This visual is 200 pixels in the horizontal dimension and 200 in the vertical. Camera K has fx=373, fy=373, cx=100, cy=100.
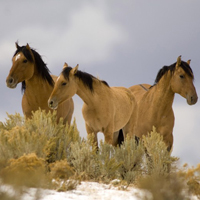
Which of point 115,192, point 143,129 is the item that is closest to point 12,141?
point 115,192

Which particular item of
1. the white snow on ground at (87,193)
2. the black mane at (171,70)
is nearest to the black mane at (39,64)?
the black mane at (171,70)

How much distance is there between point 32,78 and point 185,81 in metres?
3.50

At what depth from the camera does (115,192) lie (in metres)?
5.10

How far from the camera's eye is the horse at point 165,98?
847 cm

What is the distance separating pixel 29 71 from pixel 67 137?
2.46 meters

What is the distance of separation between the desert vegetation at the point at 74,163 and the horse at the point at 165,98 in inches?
59.8

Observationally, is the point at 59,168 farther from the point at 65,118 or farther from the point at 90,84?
the point at 65,118

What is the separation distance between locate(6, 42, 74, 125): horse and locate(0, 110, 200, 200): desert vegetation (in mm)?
1266

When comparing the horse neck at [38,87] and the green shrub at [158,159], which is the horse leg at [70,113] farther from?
the green shrub at [158,159]

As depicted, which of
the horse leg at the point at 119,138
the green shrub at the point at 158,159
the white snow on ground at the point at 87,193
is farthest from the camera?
the horse leg at the point at 119,138

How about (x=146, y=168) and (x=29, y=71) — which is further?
(x=29, y=71)

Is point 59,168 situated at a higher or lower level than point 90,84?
lower

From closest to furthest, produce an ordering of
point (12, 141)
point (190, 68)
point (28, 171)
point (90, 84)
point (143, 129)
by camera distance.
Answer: point (28, 171) < point (12, 141) < point (90, 84) < point (190, 68) < point (143, 129)

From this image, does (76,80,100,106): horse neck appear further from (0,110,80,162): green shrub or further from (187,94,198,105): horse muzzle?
(187,94,198,105): horse muzzle
